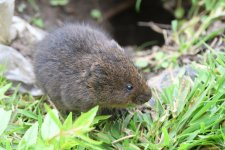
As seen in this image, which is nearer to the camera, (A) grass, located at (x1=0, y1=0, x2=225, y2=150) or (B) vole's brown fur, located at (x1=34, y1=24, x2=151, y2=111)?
(A) grass, located at (x1=0, y1=0, x2=225, y2=150)

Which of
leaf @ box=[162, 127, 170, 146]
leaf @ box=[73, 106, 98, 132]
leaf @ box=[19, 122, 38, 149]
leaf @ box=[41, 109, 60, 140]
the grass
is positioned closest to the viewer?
leaf @ box=[73, 106, 98, 132]

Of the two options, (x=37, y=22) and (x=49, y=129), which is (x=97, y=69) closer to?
(x=49, y=129)

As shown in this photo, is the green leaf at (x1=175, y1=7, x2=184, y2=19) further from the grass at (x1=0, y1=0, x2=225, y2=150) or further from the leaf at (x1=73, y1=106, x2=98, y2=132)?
the leaf at (x1=73, y1=106, x2=98, y2=132)

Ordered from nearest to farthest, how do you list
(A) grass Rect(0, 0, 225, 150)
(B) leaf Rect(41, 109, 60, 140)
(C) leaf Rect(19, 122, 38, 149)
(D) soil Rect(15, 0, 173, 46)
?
(B) leaf Rect(41, 109, 60, 140)
(A) grass Rect(0, 0, 225, 150)
(C) leaf Rect(19, 122, 38, 149)
(D) soil Rect(15, 0, 173, 46)

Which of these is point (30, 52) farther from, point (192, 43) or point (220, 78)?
point (220, 78)

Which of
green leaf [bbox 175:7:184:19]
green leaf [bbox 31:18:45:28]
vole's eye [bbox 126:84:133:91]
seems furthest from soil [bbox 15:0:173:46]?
vole's eye [bbox 126:84:133:91]

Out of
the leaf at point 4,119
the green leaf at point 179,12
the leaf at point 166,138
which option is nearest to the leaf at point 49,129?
the leaf at point 4,119

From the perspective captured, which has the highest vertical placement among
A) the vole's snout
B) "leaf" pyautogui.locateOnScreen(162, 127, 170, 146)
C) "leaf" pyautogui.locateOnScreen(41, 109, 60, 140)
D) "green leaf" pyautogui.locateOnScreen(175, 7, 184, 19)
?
"green leaf" pyautogui.locateOnScreen(175, 7, 184, 19)
